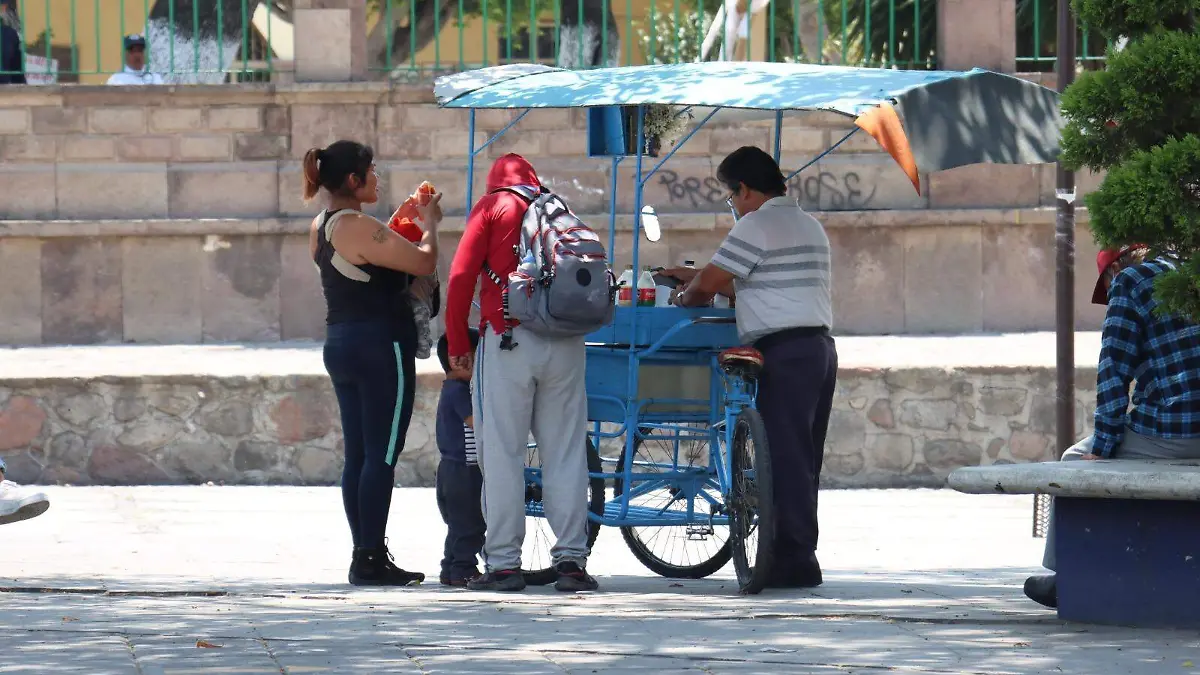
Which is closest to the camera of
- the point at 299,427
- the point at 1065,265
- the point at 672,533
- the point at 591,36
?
the point at 672,533

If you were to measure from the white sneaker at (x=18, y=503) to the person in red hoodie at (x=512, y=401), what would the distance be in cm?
164

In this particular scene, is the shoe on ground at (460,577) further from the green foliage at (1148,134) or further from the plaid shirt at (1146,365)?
the green foliage at (1148,134)

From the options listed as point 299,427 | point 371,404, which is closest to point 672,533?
point 371,404

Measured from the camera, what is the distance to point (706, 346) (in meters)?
8.52

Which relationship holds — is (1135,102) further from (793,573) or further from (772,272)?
(793,573)

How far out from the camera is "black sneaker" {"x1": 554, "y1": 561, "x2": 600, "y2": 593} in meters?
7.95

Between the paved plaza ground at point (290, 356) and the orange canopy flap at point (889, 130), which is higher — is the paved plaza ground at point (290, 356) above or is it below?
below

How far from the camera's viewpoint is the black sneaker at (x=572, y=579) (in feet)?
26.1

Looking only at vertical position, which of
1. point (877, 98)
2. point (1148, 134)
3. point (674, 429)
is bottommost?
point (674, 429)

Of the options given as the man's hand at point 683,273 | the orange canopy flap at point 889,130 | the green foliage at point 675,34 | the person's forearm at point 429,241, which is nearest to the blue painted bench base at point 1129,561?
the orange canopy flap at point 889,130

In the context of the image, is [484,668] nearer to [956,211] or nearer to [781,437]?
[781,437]

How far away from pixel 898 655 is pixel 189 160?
866 centimetres

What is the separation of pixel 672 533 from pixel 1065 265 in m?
2.89

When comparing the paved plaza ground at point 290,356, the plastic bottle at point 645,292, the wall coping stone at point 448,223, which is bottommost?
the paved plaza ground at point 290,356
